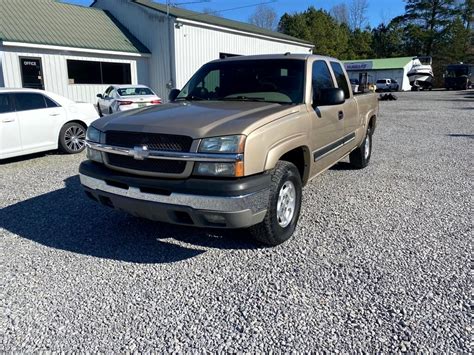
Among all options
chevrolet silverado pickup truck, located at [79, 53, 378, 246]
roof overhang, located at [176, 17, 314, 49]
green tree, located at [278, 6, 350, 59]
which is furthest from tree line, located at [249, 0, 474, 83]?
chevrolet silverado pickup truck, located at [79, 53, 378, 246]

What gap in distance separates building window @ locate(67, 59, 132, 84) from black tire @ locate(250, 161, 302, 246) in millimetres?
16948

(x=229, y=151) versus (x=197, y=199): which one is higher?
(x=229, y=151)

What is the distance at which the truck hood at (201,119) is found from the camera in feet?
10.4

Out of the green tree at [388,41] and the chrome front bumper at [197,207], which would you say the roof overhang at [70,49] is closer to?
the chrome front bumper at [197,207]

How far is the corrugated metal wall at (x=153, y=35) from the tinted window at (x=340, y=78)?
15333 mm

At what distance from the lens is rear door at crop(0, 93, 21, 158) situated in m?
7.23

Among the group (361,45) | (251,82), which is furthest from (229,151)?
(361,45)

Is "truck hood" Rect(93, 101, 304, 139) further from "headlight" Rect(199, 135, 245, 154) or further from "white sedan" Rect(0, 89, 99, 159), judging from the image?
"white sedan" Rect(0, 89, 99, 159)

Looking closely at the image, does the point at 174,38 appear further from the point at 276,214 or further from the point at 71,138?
the point at 276,214

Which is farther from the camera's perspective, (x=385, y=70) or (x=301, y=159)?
(x=385, y=70)

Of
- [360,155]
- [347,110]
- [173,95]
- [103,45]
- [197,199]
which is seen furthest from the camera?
[103,45]

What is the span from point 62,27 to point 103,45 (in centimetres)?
200

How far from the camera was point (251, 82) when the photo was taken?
4539mm

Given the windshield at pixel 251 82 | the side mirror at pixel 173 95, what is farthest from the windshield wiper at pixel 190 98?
the side mirror at pixel 173 95
